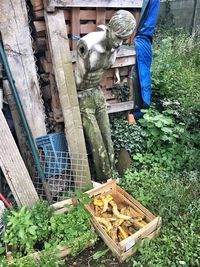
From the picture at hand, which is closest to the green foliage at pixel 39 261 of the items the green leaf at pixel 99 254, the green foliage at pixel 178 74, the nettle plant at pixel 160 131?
the green leaf at pixel 99 254

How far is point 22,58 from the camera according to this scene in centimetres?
327

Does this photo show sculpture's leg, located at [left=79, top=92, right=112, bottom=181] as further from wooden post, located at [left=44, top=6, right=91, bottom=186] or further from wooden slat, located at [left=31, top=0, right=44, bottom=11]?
wooden slat, located at [left=31, top=0, right=44, bottom=11]

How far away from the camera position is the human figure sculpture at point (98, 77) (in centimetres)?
301

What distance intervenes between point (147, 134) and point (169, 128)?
14.9 inches

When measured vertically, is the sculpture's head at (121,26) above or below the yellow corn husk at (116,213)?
above

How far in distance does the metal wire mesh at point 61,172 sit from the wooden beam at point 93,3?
72.2 inches

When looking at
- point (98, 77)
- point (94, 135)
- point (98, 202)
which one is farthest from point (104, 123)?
point (98, 202)

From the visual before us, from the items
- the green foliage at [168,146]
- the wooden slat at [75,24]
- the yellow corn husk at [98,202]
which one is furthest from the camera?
the green foliage at [168,146]

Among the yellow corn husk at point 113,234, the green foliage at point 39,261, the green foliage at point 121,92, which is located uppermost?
the green foliage at point 121,92

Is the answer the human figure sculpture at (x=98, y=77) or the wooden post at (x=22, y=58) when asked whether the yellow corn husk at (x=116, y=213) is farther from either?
the wooden post at (x=22, y=58)

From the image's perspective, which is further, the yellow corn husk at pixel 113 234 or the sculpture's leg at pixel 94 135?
the sculpture's leg at pixel 94 135

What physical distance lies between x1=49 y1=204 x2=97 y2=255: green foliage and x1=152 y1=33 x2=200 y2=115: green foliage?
2.73m

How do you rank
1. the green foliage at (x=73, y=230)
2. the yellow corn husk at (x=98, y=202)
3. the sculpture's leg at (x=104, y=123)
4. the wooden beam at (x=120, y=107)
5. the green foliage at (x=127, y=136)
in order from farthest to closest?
the wooden beam at (x=120, y=107)
the green foliage at (x=127, y=136)
the sculpture's leg at (x=104, y=123)
the yellow corn husk at (x=98, y=202)
the green foliage at (x=73, y=230)

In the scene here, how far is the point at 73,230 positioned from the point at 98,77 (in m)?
1.90
